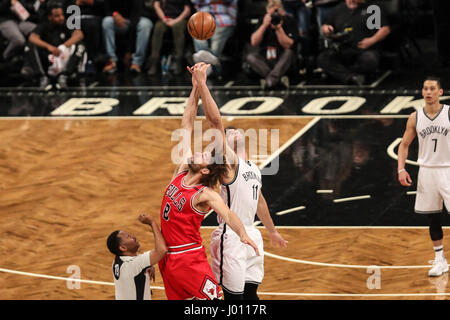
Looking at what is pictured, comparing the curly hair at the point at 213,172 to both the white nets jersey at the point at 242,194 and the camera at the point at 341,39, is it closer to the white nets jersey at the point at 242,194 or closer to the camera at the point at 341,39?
the white nets jersey at the point at 242,194

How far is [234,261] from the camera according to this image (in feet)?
25.4

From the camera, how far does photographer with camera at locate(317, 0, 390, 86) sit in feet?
54.3

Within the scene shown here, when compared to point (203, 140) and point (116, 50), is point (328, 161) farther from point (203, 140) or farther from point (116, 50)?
point (116, 50)

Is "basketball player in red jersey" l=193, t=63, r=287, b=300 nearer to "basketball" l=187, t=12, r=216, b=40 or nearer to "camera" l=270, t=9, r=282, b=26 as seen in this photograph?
"basketball" l=187, t=12, r=216, b=40

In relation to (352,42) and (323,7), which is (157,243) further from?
(323,7)

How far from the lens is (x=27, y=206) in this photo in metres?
11.7

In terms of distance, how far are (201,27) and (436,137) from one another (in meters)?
2.45

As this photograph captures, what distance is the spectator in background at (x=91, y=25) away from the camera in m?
18.0

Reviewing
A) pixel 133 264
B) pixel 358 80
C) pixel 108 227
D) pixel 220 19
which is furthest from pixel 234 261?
pixel 220 19

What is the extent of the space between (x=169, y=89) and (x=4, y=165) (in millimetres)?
4409

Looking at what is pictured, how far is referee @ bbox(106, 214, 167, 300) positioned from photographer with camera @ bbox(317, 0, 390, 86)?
994 cm

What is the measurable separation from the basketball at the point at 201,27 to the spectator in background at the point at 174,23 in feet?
25.1
